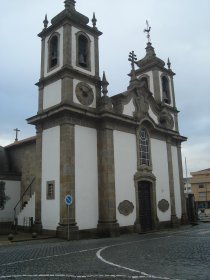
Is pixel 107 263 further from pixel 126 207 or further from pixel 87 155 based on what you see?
pixel 126 207

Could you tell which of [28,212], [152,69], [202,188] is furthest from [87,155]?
[202,188]

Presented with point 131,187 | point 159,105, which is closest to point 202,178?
point 159,105

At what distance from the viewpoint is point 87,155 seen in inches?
758

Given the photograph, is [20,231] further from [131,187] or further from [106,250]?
A: [106,250]

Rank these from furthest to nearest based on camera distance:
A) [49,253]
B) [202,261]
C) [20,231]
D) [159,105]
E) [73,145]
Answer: [159,105], [20,231], [73,145], [49,253], [202,261]

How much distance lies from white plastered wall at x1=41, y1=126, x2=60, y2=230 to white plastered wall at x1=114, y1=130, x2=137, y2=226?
142 inches

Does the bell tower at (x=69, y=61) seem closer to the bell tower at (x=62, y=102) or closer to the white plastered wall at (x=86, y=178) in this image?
the bell tower at (x=62, y=102)

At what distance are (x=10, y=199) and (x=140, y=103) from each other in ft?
38.8

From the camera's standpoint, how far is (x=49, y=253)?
12.0m

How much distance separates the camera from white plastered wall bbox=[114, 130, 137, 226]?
19953 millimetres

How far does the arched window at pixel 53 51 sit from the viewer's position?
21453mm

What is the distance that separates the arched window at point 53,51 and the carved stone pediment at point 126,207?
9734mm

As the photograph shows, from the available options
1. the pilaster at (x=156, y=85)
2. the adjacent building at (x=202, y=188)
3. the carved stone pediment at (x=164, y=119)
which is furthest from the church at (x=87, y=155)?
the adjacent building at (x=202, y=188)

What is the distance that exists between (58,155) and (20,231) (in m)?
5.85
